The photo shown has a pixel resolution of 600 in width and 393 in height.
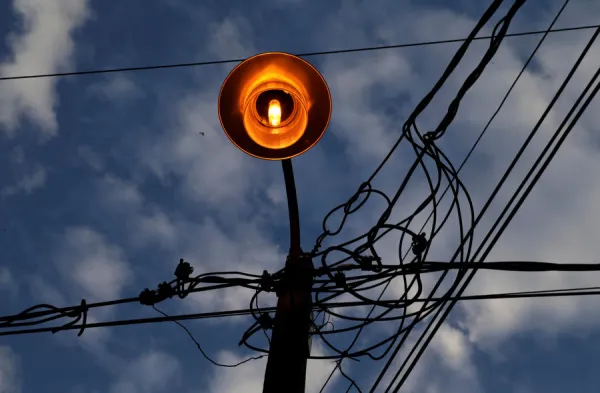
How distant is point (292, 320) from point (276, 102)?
1.30 meters

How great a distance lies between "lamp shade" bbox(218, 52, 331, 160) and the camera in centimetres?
410

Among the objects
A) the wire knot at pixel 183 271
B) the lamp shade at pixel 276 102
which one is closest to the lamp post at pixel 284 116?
the lamp shade at pixel 276 102

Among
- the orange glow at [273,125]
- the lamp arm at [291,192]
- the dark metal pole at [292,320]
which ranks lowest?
the dark metal pole at [292,320]

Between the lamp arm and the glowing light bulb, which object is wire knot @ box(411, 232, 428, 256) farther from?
the glowing light bulb

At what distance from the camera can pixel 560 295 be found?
161 inches

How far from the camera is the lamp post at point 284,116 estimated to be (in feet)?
13.4

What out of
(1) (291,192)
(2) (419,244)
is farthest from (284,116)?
(2) (419,244)

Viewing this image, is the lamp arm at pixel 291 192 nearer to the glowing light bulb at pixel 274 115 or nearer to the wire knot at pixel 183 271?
the glowing light bulb at pixel 274 115

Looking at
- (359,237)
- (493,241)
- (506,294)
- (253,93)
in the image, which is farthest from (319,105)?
(506,294)

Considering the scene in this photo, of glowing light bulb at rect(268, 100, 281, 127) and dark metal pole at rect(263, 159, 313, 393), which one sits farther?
glowing light bulb at rect(268, 100, 281, 127)

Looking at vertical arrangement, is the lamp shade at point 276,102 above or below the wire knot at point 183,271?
above

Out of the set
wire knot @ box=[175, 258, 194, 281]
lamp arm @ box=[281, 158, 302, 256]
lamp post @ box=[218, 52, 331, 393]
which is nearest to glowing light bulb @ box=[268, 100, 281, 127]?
lamp post @ box=[218, 52, 331, 393]

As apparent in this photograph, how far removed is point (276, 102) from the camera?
163 inches

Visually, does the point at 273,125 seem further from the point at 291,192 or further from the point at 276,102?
the point at 291,192
